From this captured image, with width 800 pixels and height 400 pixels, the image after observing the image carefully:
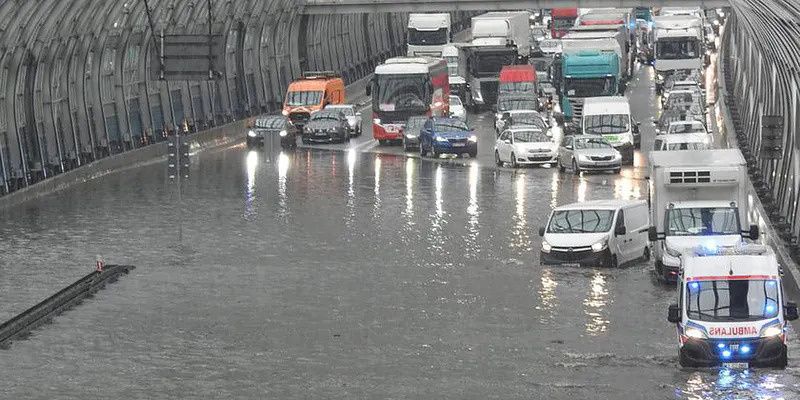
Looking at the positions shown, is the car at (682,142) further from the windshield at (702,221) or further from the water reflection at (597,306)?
the windshield at (702,221)

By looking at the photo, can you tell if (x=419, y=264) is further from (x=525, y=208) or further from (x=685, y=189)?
(x=525, y=208)

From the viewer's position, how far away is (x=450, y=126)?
219 feet

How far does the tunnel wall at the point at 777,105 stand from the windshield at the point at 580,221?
3.31m

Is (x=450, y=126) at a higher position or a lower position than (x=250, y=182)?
higher

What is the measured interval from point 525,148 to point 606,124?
3843mm

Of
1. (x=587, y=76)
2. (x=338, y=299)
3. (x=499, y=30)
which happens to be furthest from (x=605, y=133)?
(x=499, y=30)

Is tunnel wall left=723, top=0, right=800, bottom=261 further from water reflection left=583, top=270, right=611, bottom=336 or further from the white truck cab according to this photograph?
the white truck cab

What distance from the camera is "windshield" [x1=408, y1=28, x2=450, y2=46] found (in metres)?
104

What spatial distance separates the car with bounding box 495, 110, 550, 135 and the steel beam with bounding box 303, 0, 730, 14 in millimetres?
9865

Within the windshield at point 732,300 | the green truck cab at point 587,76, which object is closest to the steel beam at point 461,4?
the green truck cab at point 587,76

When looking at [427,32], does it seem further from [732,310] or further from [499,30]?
[732,310]

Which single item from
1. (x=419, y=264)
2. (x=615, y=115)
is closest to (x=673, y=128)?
(x=615, y=115)

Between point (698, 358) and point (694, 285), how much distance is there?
51.7 inches

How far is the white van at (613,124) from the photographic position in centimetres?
6353
